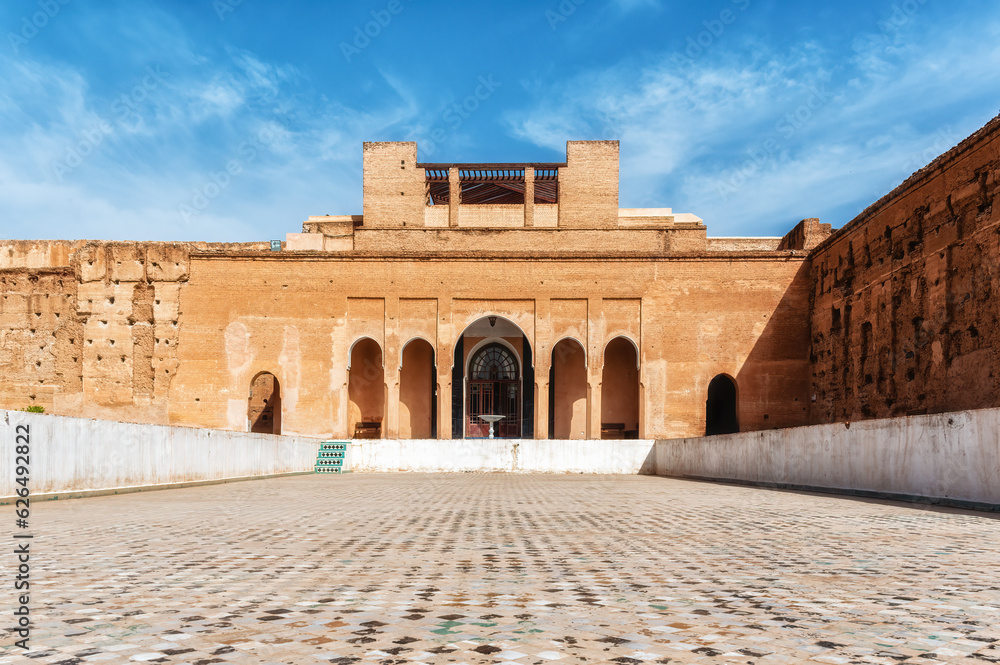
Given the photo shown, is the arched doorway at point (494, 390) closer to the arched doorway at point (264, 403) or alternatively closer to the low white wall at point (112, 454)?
the arched doorway at point (264, 403)

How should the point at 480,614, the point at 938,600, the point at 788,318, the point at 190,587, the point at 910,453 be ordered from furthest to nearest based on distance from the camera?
the point at 788,318 < the point at 910,453 < the point at 190,587 < the point at 938,600 < the point at 480,614

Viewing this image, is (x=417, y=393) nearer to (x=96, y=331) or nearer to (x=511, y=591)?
(x=96, y=331)

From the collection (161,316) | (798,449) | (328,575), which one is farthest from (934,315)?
(161,316)

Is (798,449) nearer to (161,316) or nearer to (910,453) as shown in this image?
(910,453)

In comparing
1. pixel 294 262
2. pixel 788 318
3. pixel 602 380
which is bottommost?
pixel 602 380

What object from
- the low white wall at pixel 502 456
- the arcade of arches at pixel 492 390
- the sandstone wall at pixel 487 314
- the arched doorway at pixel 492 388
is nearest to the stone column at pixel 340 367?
the sandstone wall at pixel 487 314

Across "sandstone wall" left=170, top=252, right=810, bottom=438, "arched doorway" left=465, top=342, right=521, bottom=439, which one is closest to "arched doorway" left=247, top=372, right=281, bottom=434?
"sandstone wall" left=170, top=252, right=810, bottom=438

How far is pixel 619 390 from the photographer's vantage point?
2575cm

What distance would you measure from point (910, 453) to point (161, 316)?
2272cm

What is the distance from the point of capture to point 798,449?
10.9 metres

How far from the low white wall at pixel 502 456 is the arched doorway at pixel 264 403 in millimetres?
7326

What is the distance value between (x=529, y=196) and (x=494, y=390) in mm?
7282

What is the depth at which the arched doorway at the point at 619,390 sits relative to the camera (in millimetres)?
25359

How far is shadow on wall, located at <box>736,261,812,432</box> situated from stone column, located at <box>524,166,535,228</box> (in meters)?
8.61
